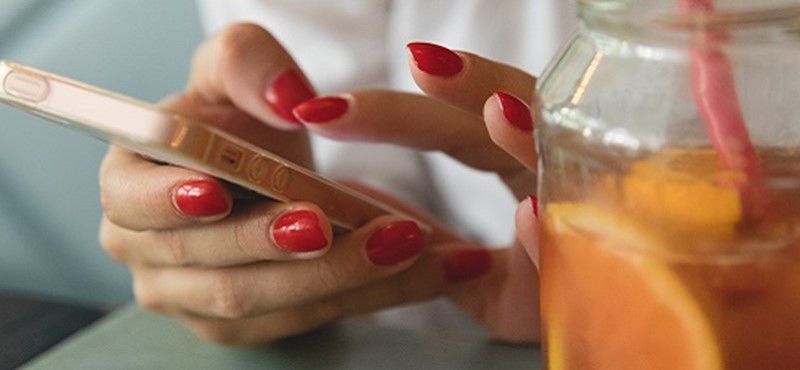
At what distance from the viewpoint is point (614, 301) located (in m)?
0.26

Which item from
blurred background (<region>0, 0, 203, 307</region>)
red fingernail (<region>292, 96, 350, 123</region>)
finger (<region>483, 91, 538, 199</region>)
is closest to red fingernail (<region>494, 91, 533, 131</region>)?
finger (<region>483, 91, 538, 199</region>)

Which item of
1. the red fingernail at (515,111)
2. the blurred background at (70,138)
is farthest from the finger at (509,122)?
the blurred background at (70,138)

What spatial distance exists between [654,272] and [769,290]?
0.08ft

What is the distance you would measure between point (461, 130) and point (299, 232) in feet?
0.34

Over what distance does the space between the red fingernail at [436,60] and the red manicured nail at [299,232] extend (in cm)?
6

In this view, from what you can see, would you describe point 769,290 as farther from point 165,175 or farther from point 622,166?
point 165,175

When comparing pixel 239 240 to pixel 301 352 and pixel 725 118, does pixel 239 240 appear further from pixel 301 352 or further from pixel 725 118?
pixel 725 118

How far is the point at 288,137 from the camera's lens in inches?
20.0

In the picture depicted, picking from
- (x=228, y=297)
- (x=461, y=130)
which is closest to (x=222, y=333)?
(x=228, y=297)

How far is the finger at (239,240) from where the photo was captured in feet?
1.13

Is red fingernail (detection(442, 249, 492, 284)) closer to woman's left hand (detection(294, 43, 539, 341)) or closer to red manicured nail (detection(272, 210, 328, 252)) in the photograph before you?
woman's left hand (detection(294, 43, 539, 341))

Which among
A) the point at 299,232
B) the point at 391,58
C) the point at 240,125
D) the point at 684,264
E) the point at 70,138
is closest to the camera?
the point at 684,264

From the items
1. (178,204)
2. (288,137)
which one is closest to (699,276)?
(178,204)

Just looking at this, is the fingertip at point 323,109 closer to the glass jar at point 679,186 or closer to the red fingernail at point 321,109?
the red fingernail at point 321,109
